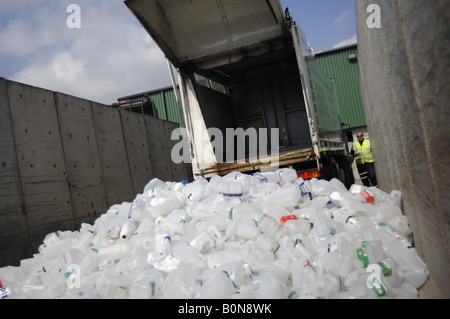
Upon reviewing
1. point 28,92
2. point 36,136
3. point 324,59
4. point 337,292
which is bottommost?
point 337,292

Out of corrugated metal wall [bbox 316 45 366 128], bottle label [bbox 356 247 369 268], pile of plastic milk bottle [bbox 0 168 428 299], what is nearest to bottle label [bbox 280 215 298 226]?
pile of plastic milk bottle [bbox 0 168 428 299]

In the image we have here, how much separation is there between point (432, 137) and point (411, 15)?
61cm

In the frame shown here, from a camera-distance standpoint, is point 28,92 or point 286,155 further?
point 286,155

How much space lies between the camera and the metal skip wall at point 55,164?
400 cm

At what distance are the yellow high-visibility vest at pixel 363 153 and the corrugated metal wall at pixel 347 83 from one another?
316 inches

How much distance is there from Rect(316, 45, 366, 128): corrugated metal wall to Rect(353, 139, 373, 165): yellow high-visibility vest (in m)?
8.03

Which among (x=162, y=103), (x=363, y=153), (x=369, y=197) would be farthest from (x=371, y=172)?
(x=162, y=103)

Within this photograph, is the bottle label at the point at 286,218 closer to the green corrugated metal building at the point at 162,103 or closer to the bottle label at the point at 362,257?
the bottle label at the point at 362,257

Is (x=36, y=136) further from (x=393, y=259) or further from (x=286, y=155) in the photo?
(x=393, y=259)

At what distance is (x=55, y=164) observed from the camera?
15.4ft

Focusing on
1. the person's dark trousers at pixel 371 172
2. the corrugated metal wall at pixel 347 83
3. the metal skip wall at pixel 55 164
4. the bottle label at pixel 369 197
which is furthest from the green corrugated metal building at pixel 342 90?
the bottle label at pixel 369 197

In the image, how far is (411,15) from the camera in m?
1.59

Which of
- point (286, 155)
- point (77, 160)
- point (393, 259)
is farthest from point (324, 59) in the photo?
point (393, 259)

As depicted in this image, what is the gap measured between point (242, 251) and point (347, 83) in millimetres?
15258
